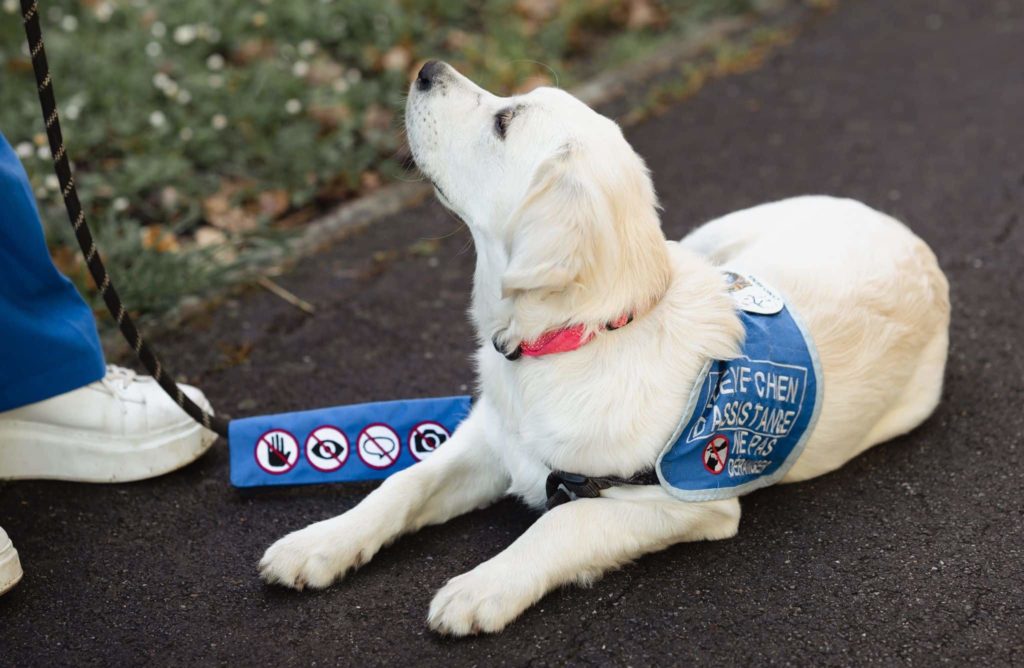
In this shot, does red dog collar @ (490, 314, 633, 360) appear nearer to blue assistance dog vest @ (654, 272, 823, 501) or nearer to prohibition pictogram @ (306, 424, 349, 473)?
blue assistance dog vest @ (654, 272, 823, 501)

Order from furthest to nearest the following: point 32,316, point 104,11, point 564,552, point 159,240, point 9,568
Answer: point 104,11 < point 159,240 < point 32,316 < point 9,568 < point 564,552

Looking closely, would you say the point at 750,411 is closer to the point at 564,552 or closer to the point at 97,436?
the point at 564,552

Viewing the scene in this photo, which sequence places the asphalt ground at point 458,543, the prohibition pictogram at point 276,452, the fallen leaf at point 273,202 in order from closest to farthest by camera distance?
the asphalt ground at point 458,543
the prohibition pictogram at point 276,452
the fallen leaf at point 273,202

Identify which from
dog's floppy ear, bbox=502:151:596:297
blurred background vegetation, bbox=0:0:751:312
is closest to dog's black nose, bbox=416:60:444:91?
dog's floppy ear, bbox=502:151:596:297

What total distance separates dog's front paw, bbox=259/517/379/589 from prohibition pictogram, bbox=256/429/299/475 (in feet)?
1.20

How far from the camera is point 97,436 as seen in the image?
3006mm

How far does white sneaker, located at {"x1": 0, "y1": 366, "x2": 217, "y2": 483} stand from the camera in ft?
9.83

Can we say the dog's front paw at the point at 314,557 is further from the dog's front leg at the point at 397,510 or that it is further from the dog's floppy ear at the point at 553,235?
the dog's floppy ear at the point at 553,235

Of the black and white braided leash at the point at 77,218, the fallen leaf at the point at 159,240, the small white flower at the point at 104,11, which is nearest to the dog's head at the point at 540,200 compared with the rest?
the black and white braided leash at the point at 77,218

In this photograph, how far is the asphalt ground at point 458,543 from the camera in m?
2.45

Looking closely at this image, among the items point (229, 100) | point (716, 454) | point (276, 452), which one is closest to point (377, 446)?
point (276, 452)

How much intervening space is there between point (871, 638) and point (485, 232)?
1.28 meters

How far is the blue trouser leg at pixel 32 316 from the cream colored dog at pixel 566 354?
2.79 feet

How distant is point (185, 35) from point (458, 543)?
3513 mm
